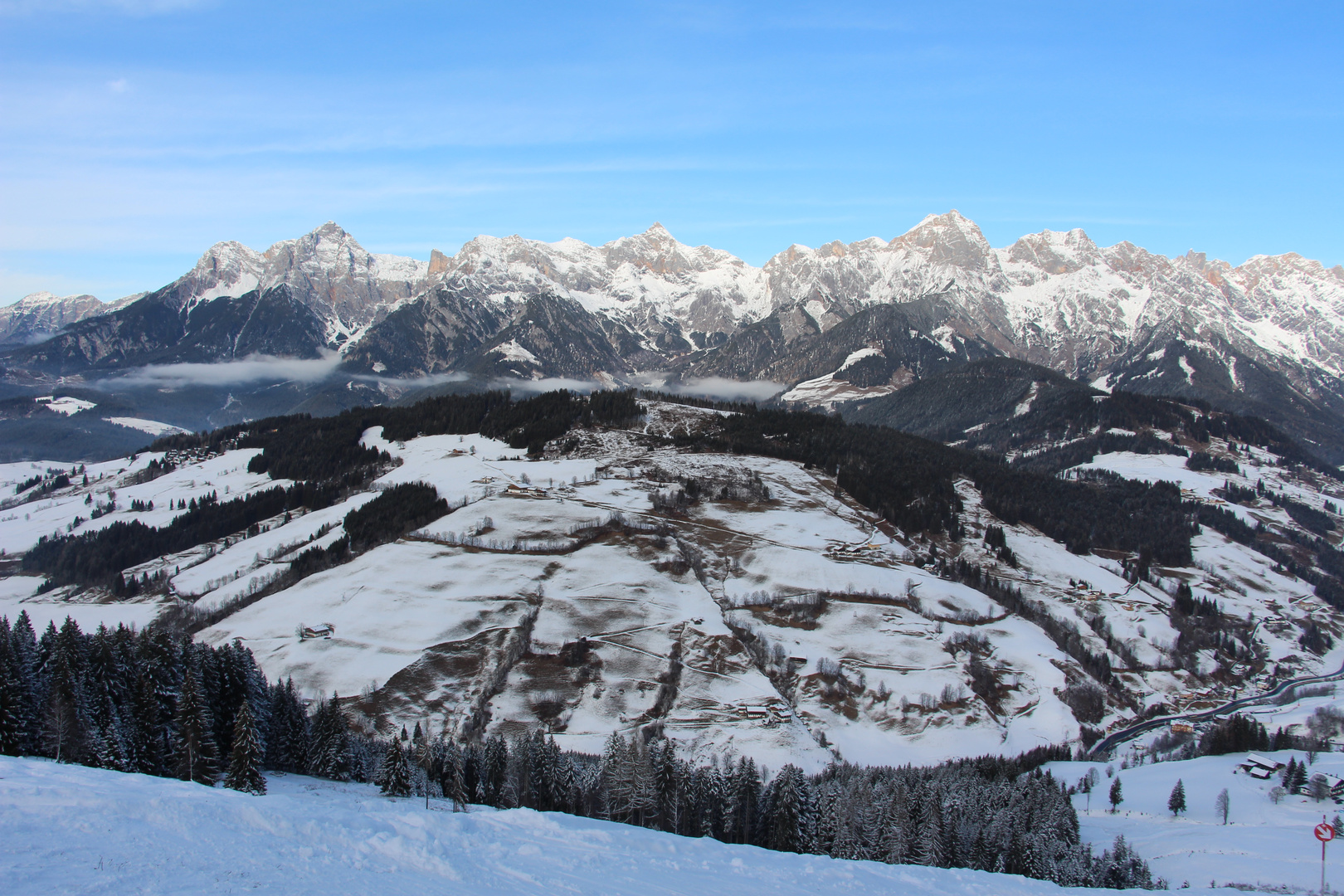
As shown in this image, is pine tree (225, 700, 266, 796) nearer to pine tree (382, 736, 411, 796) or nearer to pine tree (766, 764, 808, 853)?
pine tree (382, 736, 411, 796)

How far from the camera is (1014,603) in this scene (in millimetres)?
188625

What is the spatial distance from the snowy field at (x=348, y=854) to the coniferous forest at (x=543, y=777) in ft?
57.5

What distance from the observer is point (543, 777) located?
9044 centimetres

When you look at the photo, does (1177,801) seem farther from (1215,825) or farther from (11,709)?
(11,709)

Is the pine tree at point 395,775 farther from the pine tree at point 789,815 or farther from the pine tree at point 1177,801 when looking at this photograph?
the pine tree at point 1177,801

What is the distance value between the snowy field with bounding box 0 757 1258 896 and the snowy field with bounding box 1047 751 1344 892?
41.4 m

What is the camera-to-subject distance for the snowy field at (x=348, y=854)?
3478cm

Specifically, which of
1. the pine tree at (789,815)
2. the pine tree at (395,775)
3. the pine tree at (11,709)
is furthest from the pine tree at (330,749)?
the pine tree at (789,815)

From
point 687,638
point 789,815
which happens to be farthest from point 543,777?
point 687,638

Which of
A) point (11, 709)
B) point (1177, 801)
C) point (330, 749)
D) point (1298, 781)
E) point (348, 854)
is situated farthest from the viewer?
point (1298, 781)

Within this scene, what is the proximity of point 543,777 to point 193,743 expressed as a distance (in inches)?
1413

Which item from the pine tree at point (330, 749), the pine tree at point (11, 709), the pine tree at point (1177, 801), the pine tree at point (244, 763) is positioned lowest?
the pine tree at point (1177, 801)

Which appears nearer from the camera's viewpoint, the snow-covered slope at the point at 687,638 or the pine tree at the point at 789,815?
the pine tree at the point at 789,815

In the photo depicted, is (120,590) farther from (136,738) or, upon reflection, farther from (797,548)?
(797,548)
